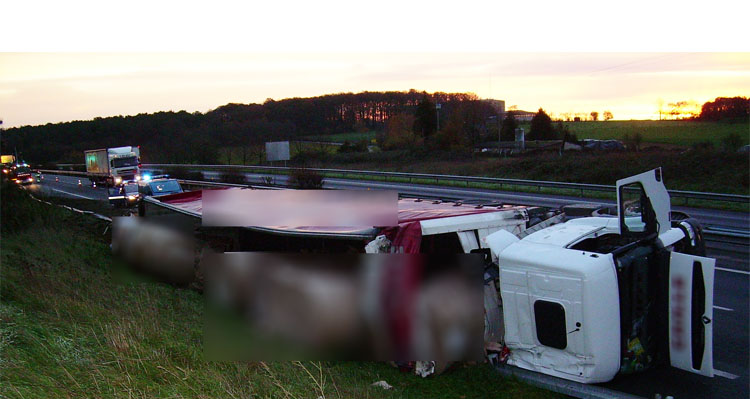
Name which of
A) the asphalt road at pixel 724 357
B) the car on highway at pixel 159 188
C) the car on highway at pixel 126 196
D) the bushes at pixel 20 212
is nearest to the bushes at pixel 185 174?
the car on highway at pixel 126 196

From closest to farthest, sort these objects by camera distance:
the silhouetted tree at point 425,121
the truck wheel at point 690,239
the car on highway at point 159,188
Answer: the truck wheel at point 690,239 < the car on highway at point 159,188 < the silhouetted tree at point 425,121

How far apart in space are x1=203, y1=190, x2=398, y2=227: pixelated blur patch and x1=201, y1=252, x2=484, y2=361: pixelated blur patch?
842 millimetres

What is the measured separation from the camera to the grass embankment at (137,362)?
14.8 feet

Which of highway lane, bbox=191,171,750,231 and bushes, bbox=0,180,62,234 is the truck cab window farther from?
bushes, bbox=0,180,62,234

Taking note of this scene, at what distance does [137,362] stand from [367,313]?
2154mm

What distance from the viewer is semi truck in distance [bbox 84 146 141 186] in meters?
39.1

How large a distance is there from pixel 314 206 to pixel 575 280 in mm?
3985

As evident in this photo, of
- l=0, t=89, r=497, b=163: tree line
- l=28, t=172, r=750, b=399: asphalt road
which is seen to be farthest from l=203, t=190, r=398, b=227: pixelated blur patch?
l=0, t=89, r=497, b=163: tree line

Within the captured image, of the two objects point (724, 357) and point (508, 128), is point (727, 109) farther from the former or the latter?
point (724, 357)

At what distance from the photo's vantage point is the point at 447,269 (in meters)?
6.01

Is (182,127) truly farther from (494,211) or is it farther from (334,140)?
(494,211)

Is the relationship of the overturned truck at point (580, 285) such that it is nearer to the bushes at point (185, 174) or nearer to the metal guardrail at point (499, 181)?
the metal guardrail at point (499, 181)

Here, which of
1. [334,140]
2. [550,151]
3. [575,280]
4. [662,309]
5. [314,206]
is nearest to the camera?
[575,280]

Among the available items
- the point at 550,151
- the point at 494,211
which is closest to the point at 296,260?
the point at 494,211
